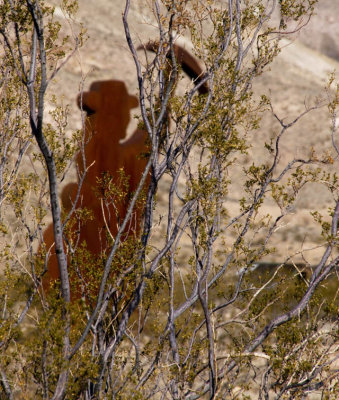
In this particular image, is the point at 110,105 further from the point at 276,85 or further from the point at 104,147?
the point at 276,85

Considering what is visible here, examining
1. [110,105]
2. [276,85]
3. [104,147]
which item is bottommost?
[104,147]

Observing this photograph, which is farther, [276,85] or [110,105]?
[276,85]

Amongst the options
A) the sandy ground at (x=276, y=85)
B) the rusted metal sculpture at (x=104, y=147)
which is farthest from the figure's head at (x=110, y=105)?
the sandy ground at (x=276, y=85)

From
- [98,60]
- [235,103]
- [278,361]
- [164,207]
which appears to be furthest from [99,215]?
[278,361]

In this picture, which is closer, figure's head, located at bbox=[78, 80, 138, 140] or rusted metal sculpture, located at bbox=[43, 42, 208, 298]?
rusted metal sculpture, located at bbox=[43, 42, 208, 298]

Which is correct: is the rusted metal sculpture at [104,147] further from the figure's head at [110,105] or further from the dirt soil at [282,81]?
the dirt soil at [282,81]

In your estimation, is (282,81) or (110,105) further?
(282,81)

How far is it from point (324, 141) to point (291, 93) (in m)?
0.83

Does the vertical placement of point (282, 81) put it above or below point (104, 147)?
above

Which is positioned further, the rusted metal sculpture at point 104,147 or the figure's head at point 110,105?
the figure's head at point 110,105

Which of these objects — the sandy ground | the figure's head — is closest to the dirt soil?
the sandy ground

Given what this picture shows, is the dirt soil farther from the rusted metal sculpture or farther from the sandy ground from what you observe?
the rusted metal sculpture

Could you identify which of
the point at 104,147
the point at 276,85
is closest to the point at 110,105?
the point at 104,147

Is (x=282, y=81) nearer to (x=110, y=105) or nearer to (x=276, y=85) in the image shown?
(x=276, y=85)
